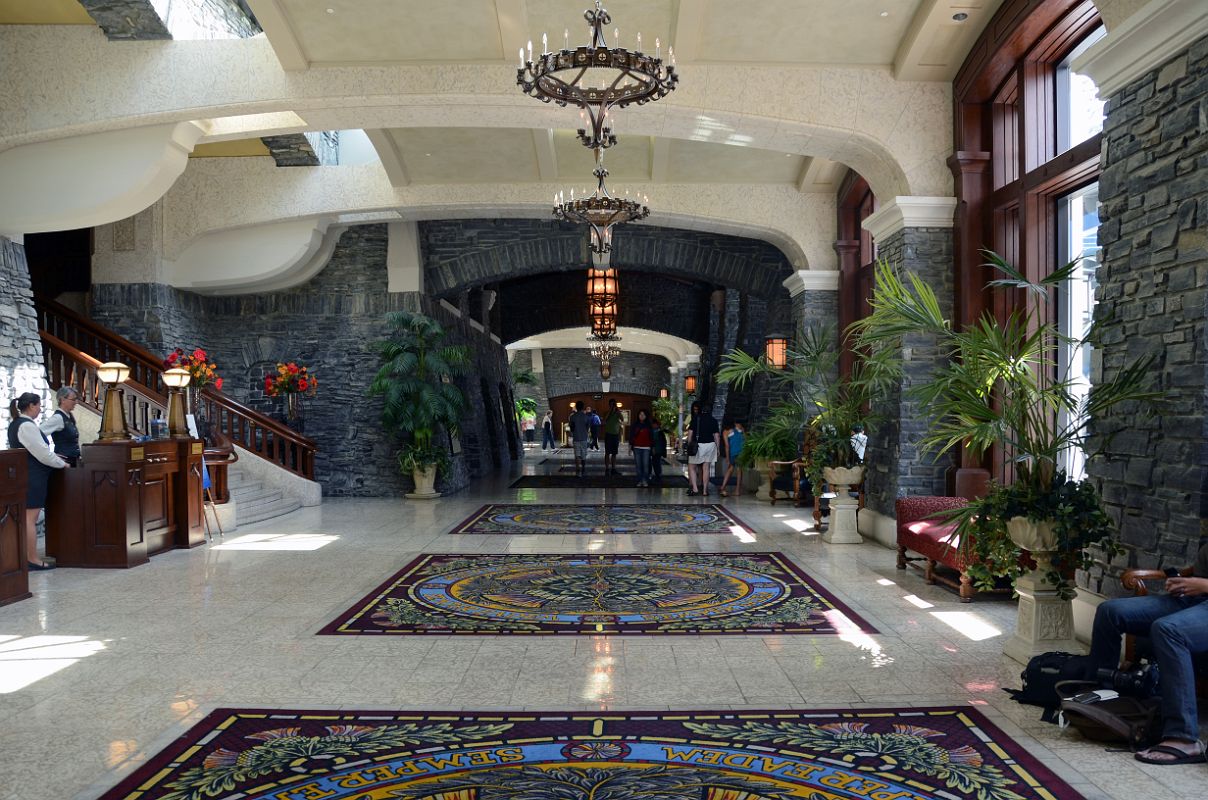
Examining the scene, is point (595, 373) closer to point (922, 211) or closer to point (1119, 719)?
point (922, 211)

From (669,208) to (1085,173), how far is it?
233 inches

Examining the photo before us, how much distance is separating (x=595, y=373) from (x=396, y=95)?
2527 cm

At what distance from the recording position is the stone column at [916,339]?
316 inches

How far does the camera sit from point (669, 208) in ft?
37.7

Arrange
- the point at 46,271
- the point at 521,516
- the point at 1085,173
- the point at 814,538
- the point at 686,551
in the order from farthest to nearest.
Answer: the point at 46,271, the point at 521,516, the point at 814,538, the point at 686,551, the point at 1085,173

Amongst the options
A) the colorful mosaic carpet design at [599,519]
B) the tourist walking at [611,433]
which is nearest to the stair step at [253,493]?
the colorful mosaic carpet design at [599,519]

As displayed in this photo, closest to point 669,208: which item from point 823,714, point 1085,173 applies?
point 1085,173

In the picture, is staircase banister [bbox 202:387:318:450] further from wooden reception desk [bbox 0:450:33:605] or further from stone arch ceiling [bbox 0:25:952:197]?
wooden reception desk [bbox 0:450:33:605]

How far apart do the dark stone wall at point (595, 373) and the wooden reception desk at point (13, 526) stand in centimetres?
2686

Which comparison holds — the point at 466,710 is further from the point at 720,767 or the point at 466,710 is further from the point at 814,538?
the point at 814,538

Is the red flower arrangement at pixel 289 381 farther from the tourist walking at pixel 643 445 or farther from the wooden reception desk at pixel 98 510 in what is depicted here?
the wooden reception desk at pixel 98 510

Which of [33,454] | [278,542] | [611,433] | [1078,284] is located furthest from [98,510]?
[611,433]

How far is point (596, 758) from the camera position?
333cm

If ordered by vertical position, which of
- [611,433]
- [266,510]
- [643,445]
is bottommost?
[266,510]
